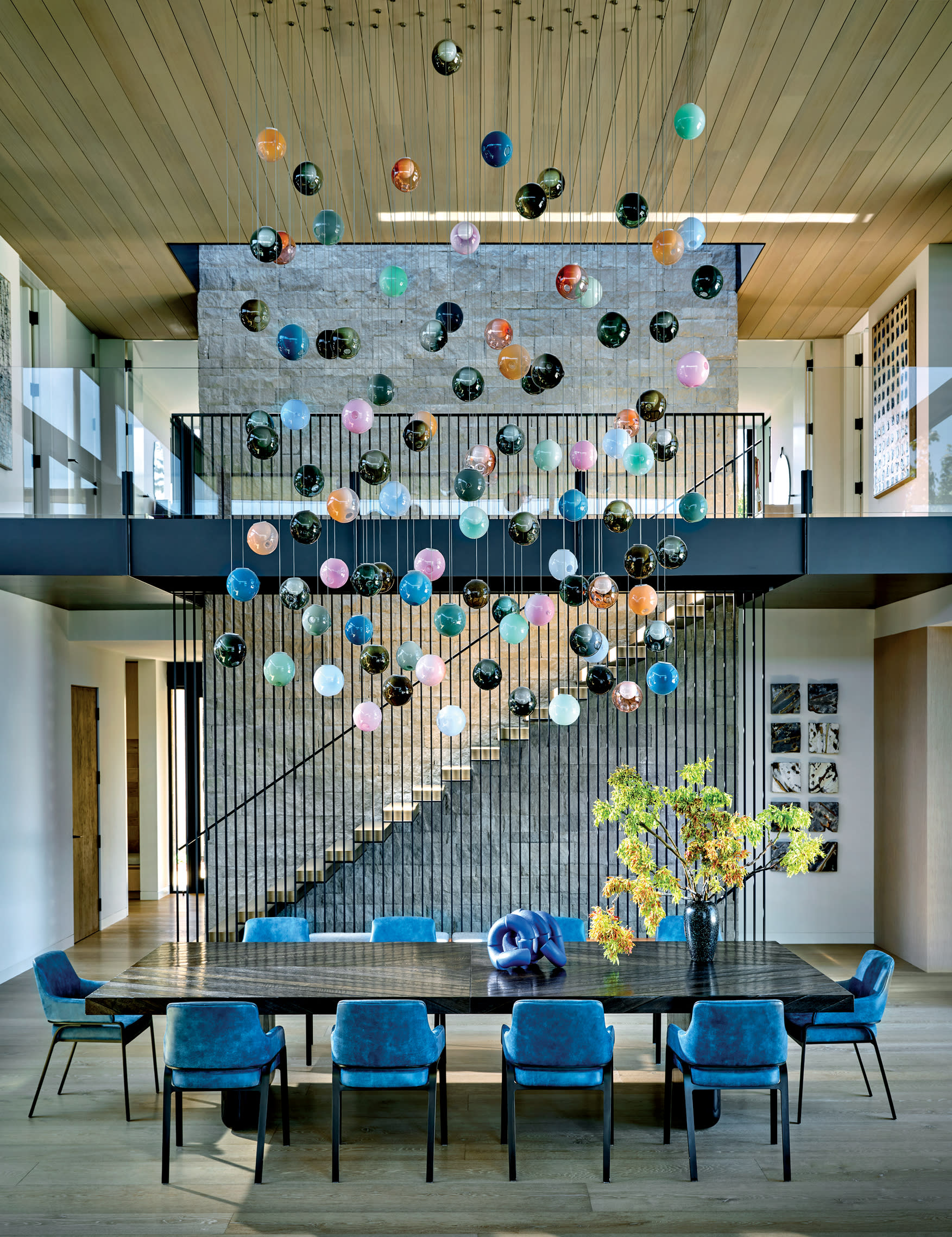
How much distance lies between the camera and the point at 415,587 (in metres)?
5.68

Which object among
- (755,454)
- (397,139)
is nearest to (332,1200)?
(755,454)

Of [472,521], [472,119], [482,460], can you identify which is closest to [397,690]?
[472,521]

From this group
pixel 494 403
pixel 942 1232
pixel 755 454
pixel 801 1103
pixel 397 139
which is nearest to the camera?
pixel 942 1232

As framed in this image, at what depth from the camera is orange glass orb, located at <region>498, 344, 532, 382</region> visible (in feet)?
17.2

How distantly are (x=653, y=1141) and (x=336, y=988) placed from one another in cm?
175

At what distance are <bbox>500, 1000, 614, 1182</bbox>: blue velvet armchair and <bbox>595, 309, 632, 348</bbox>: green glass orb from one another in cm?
325

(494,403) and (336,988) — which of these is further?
(494,403)

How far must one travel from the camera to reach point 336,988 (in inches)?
190

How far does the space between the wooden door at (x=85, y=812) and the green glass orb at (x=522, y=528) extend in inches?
227

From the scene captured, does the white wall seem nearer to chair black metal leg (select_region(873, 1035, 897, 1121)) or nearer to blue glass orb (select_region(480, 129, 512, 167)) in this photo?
blue glass orb (select_region(480, 129, 512, 167))

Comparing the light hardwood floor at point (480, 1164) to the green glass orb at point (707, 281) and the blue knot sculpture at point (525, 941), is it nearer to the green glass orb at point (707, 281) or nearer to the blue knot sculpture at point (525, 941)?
the blue knot sculpture at point (525, 941)

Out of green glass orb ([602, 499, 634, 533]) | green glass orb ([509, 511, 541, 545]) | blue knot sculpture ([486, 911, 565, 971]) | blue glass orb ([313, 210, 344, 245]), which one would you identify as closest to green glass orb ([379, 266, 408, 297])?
blue glass orb ([313, 210, 344, 245])

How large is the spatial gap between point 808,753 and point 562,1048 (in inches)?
223

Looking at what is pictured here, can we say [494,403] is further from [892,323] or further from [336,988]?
[336,988]
